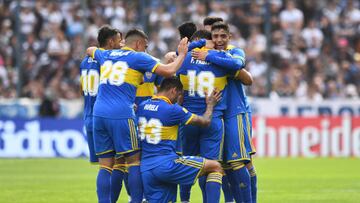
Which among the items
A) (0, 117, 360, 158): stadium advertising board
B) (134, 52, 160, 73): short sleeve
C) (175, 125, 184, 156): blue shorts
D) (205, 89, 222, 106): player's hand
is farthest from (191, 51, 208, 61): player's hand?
(0, 117, 360, 158): stadium advertising board

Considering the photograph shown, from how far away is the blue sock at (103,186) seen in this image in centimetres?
1127

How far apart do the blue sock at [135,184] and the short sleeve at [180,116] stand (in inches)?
36.3

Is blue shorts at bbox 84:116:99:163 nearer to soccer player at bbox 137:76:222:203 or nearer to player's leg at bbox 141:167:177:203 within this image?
soccer player at bbox 137:76:222:203

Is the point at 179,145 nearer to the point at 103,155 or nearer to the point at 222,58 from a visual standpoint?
the point at 103,155

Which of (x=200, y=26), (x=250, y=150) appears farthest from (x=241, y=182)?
(x=200, y=26)

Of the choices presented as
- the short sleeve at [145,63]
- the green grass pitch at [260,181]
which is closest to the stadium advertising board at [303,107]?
the green grass pitch at [260,181]

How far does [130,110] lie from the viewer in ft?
37.0

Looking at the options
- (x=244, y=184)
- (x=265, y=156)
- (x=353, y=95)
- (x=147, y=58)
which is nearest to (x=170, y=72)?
(x=147, y=58)

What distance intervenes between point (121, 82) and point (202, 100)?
3.50ft

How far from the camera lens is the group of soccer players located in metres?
10.7

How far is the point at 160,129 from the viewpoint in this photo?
10.7 m

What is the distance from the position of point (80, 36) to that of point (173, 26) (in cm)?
268

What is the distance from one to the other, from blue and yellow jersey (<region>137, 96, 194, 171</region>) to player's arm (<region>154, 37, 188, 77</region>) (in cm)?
34

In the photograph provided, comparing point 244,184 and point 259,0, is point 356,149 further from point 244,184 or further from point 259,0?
point 244,184
